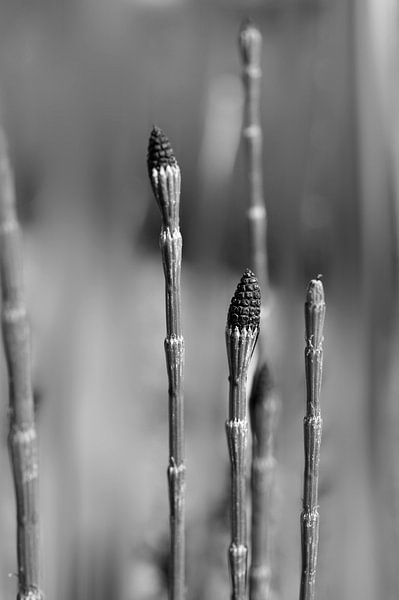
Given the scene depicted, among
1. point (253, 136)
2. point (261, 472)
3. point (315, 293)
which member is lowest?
point (261, 472)

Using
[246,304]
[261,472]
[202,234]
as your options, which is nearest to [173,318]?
[246,304]

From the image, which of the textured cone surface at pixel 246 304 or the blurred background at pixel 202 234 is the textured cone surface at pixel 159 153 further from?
the blurred background at pixel 202 234

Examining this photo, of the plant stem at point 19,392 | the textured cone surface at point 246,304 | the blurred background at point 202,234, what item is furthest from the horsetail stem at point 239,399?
the blurred background at point 202,234

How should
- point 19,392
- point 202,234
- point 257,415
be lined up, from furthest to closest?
1. point 202,234
2. point 257,415
3. point 19,392

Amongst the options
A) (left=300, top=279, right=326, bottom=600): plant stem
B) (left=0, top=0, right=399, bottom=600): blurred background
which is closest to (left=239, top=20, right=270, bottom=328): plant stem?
(left=300, top=279, right=326, bottom=600): plant stem

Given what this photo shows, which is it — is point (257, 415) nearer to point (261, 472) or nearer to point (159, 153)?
point (261, 472)

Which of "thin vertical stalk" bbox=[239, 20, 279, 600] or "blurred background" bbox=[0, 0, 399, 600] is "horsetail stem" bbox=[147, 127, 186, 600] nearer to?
"thin vertical stalk" bbox=[239, 20, 279, 600]
